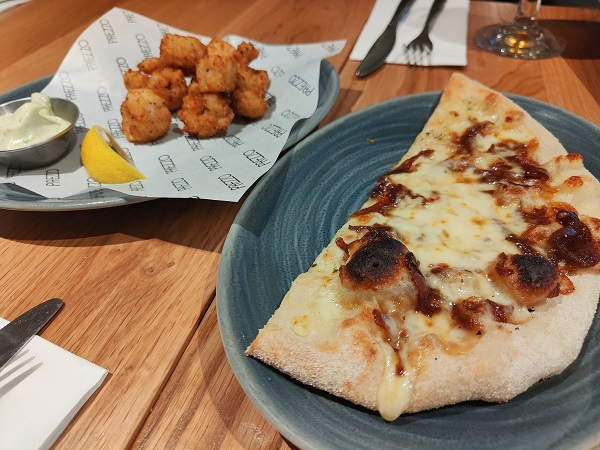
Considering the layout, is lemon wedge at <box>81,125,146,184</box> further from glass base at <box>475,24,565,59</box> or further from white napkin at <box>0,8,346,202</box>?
glass base at <box>475,24,565,59</box>

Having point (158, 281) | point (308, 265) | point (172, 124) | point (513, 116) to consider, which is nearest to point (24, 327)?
point (158, 281)

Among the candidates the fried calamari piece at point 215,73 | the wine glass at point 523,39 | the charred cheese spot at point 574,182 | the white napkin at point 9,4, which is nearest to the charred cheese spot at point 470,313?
the charred cheese spot at point 574,182

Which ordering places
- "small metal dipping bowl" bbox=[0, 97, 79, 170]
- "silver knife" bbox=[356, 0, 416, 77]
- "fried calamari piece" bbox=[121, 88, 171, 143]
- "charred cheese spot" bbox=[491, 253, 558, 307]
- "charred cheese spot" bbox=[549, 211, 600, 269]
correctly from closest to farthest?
"charred cheese spot" bbox=[491, 253, 558, 307]
"charred cheese spot" bbox=[549, 211, 600, 269]
"small metal dipping bowl" bbox=[0, 97, 79, 170]
"fried calamari piece" bbox=[121, 88, 171, 143]
"silver knife" bbox=[356, 0, 416, 77]

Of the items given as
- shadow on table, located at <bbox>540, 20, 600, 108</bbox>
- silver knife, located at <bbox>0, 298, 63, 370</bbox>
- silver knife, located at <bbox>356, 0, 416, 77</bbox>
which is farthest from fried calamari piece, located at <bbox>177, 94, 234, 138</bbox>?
shadow on table, located at <bbox>540, 20, 600, 108</bbox>

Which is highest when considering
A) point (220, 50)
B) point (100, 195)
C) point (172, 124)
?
point (220, 50)

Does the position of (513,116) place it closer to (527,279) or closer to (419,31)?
(527,279)

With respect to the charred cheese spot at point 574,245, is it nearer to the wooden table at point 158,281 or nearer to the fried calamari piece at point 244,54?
the wooden table at point 158,281
